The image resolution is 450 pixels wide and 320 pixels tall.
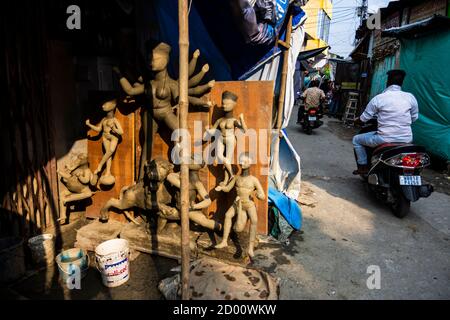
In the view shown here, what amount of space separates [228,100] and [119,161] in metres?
1.87

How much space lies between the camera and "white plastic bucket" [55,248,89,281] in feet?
9.61

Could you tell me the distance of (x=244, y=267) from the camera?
3.06m

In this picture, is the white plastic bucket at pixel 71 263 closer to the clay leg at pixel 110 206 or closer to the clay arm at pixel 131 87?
the clay leg at pixel 110 206

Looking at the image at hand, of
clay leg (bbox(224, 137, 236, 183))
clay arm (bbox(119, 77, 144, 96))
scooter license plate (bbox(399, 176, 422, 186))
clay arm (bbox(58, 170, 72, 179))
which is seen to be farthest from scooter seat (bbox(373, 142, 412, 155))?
clay arm (bbox(58, 170, 72, 179))

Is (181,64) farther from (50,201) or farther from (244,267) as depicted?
(50,201)

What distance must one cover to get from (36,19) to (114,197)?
2.45 metres

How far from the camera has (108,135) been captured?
153 inches

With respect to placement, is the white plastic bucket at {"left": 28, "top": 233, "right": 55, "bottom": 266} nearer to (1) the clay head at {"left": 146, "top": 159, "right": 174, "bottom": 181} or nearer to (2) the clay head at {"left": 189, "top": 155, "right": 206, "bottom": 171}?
(1) the clay head at {"left": 146, "top": 159, "right": 174, "bottom": 181}

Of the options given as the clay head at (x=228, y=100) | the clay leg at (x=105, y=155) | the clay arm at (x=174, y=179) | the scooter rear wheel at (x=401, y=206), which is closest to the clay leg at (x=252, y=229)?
the clay arm at (x=174, y=179)

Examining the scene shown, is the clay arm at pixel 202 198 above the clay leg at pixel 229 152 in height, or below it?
below

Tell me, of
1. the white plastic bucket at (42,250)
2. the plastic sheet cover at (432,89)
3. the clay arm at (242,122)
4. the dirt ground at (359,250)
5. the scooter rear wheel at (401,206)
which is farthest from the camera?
the plastic sheet cover at (432,89)

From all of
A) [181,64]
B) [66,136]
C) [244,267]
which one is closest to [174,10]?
[181,64]

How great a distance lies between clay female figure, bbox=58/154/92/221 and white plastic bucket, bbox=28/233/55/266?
2.35 ft

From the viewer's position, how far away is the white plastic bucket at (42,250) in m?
3.21
